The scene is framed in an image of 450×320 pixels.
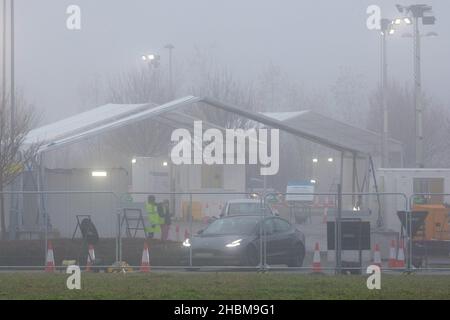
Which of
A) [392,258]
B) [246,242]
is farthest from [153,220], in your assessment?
[392,258]

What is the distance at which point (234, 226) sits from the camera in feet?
72.7

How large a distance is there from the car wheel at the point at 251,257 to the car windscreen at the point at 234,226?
590mm

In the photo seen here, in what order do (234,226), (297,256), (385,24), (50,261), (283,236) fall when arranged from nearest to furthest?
(50,261), (283,236), (234,226), (297,256), (385,24)

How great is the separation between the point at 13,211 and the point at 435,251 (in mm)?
13324

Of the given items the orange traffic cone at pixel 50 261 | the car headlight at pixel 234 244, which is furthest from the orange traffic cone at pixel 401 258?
the orange traffic cone at pixel 50 261

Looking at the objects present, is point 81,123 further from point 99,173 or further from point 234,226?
point 234,226

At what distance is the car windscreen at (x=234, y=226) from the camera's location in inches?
859

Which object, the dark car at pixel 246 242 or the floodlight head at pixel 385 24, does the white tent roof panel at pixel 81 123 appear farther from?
the dark car at pixel 246 242

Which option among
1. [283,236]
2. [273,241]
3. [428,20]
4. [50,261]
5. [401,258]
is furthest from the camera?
[428,20]

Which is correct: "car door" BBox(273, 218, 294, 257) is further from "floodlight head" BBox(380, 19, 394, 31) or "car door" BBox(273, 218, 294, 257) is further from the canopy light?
"floodlight head" BBox(380, 19, 394, 31)

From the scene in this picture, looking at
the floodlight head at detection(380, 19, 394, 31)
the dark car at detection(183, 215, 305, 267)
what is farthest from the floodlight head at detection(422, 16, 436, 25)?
the dark car at detection(183, 215, 305, 267)

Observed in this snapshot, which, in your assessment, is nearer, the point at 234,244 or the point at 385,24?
the point at 234,244

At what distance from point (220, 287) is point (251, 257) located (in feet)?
21.6
